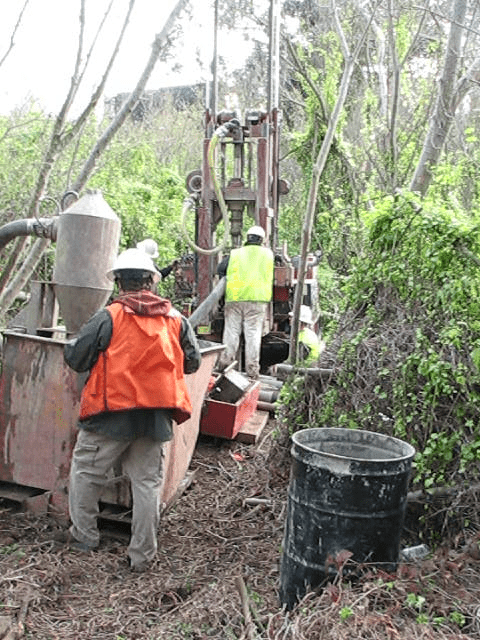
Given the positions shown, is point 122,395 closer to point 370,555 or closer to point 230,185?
point 370,555

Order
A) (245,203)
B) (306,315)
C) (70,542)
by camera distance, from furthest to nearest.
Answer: (245,203) → (306,315) → (70,542)

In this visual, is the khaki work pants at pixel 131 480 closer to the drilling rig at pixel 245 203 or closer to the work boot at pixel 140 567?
the work boot at pixel 140 567

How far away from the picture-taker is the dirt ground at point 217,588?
3070 mm

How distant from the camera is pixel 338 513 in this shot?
334 centimetres

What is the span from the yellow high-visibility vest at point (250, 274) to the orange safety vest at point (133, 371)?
13.7ft

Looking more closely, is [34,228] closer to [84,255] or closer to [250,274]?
[84,255]

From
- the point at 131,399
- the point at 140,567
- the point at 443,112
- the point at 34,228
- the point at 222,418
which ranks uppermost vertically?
the point at 443,112

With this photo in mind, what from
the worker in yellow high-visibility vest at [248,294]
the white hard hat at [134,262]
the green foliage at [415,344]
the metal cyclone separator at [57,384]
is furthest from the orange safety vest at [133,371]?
the worker in yellow high-visibility vest at [248,294]

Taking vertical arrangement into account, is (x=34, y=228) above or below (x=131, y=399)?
above

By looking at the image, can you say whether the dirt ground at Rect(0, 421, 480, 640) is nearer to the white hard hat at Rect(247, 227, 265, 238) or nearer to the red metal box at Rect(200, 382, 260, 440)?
the red metal box at Rect(200, 382, 260, 440)

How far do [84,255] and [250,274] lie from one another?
3977 mm

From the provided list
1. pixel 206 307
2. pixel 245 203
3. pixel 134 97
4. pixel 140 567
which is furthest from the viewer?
pixel 245 203

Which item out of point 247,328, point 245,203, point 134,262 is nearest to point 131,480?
point 134,262

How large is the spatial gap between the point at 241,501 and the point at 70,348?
1.86m
